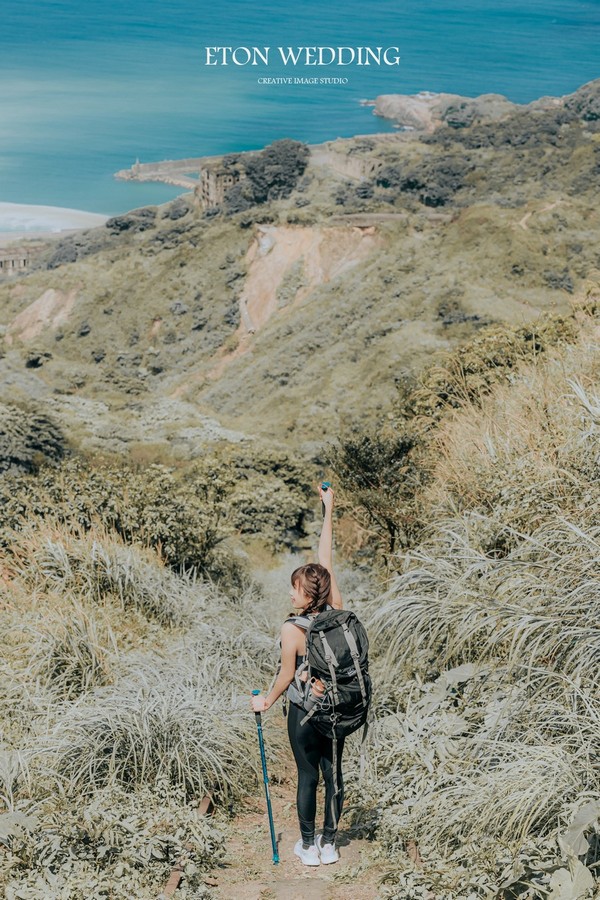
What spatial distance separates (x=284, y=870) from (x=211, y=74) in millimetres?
197494

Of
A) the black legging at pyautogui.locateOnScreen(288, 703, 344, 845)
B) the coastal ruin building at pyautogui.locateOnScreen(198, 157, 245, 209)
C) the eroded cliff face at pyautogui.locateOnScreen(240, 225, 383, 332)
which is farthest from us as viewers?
the coastal ruin building at pyautogui.locateOnScreen(198, 157, 245, 209)

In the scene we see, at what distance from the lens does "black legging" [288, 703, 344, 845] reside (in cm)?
485

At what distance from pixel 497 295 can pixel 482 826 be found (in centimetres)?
3740

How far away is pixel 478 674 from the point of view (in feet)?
19.5

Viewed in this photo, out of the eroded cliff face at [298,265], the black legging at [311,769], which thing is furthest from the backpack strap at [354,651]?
the eroded cliff face at [298,265]

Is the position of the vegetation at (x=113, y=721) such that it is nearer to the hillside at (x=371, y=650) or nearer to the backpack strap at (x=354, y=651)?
the hillside at (x=371, y=650)

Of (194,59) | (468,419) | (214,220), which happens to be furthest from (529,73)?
(468,419)

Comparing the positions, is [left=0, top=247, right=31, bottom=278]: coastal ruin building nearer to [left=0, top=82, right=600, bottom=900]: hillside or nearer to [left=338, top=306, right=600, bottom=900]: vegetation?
[left=0, top=82, right=600, bottom=900]: hillside

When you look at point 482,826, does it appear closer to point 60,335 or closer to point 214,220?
point 60,335

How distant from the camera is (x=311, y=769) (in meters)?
4.96

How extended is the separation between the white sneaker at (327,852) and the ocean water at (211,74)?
121 metres

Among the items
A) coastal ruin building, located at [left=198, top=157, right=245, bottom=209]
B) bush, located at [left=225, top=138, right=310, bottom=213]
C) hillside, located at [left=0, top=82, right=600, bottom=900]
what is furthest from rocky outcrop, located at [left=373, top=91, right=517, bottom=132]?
hillside, located at [left=0, top=82, right=600, bottom=900]

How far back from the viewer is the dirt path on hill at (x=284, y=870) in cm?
475

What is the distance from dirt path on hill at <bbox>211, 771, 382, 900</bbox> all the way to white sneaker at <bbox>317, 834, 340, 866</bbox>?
34mm
